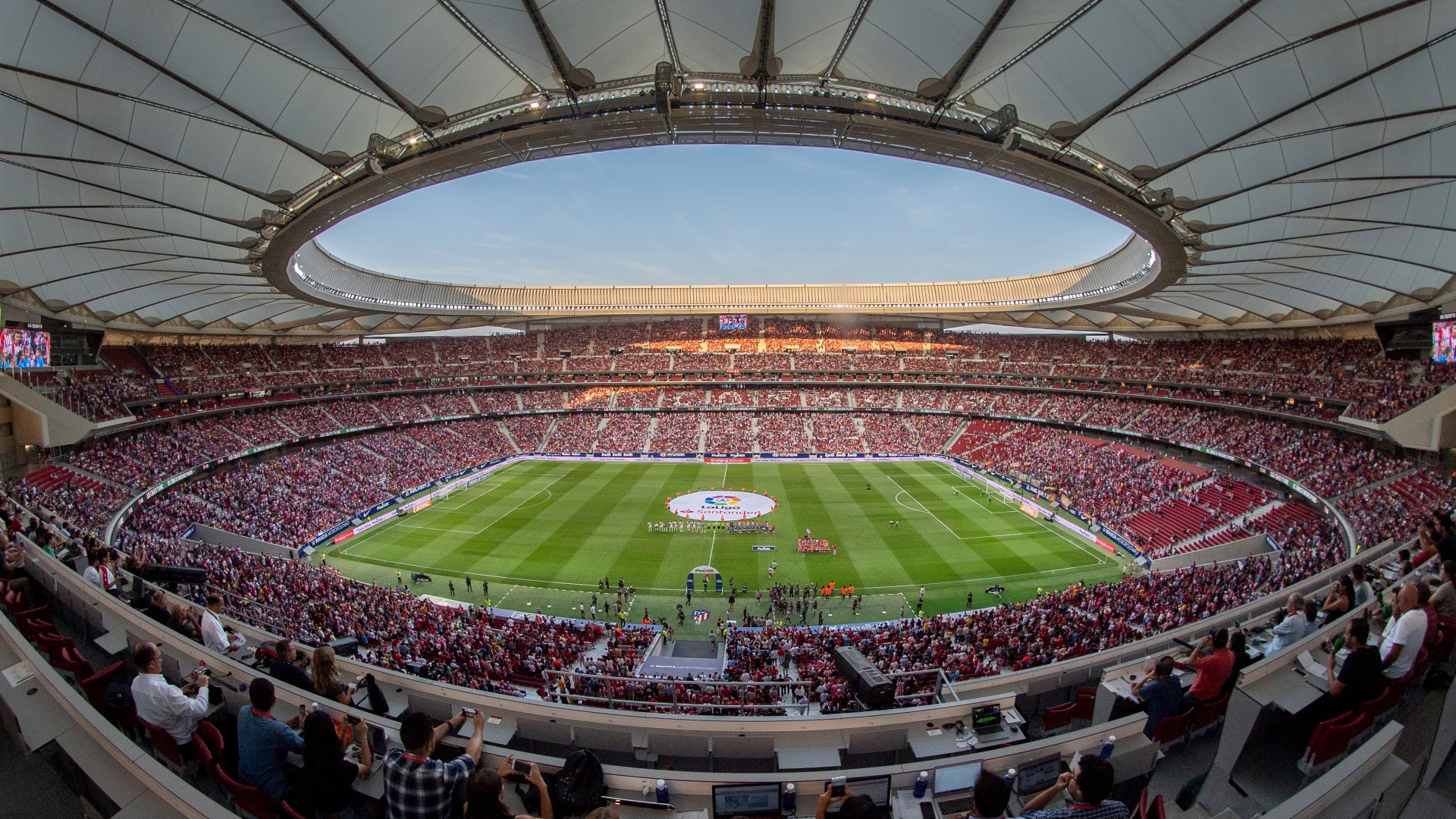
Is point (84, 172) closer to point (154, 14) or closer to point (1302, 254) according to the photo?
point (154, 14)

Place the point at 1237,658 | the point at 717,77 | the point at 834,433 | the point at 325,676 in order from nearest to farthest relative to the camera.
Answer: the point at 325,676 → the point at 1237,658 → the point at 717,77 → the point at 834,433

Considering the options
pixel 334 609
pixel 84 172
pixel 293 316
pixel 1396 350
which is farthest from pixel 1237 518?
pixel 293 316

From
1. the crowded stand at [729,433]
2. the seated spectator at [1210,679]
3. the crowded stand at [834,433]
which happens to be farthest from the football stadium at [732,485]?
the crowded stand at [729,433]

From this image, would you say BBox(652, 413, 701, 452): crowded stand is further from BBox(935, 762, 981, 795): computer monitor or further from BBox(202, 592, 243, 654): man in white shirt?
BBox(935, 762, 981, 795): computer monitor

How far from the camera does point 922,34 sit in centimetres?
1075

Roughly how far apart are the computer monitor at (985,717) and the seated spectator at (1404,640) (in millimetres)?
3247

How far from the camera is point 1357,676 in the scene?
15.7 feet

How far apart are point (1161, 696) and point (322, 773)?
21.5 ft

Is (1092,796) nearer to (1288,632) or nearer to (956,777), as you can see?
(956,777)

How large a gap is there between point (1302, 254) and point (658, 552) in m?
29.8

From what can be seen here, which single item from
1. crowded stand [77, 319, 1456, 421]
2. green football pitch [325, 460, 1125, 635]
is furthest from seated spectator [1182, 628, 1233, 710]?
crowded stand [77, 319, 1456, 421]

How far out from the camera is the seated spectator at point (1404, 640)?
4836mm

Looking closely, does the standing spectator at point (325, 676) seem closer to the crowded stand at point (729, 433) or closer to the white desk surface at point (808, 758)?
the white desk surface at point (808, 758)

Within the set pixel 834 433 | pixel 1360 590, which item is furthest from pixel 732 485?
pixel 1360 590
